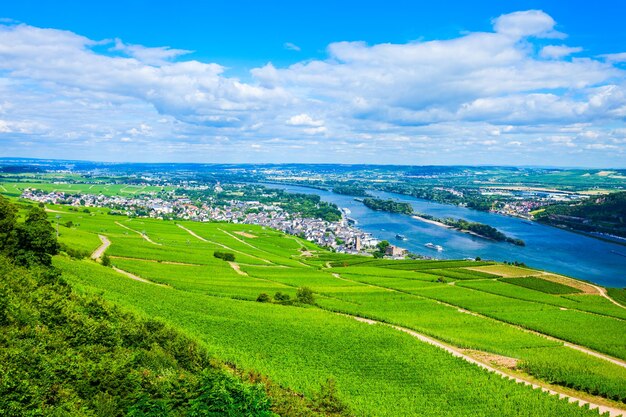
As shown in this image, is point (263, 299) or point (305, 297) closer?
point (263, 299)

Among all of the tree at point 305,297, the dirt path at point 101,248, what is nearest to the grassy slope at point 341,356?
the tree at point 305,297

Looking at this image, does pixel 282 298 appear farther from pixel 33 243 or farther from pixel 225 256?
pixel 225 256

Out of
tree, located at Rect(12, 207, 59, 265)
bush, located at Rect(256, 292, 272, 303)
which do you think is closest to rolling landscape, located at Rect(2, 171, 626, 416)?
bush, located at Rect(256, 292, 272, 303)

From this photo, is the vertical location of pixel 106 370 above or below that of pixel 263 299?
above

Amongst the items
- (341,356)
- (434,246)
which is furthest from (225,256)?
(434,246)

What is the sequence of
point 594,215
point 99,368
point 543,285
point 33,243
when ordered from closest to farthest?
A: point 99,368 < point 33,243 < point 543,285 < point 594,215

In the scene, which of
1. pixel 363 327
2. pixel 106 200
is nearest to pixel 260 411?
pixel 363 327

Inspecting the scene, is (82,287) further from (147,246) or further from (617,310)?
(617,310)
